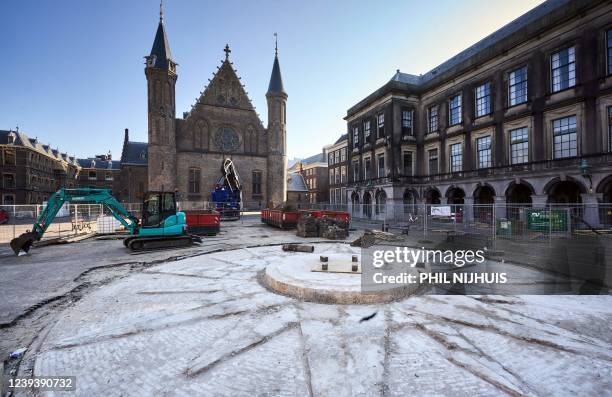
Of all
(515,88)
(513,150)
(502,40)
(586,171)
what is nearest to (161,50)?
(502,40)

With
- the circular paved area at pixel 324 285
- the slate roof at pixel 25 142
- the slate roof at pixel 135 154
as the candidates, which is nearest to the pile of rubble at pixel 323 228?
the circular paved area at pixel 324 285

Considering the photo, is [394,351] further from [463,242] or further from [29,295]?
[463,242]

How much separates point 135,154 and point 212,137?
16.0 metres

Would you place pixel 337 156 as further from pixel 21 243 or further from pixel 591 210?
pixel 21 243

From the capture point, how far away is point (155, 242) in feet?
37.4

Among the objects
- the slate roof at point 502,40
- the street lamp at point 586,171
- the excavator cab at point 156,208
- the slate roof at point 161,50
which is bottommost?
the excavator cab at point 156,208

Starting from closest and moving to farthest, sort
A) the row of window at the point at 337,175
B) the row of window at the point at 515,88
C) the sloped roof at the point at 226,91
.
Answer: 1. the row of window at the point at 515,88
2. the sloped roof at the point at 226,91
3. the row of window at the point at 337,175

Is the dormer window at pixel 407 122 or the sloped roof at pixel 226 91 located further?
the sloped roof at pixel 226 91

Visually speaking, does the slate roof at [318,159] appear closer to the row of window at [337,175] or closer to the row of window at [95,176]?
the row of window at [337,175]

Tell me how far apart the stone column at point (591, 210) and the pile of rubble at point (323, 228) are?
11.5m

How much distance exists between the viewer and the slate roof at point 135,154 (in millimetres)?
38875

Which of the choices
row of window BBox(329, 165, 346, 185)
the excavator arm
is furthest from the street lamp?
Result: row of window BBox(329, 165, 346, 185)

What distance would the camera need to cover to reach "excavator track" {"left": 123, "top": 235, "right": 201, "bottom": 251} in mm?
11062

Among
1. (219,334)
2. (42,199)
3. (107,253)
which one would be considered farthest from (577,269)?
(42,199)
